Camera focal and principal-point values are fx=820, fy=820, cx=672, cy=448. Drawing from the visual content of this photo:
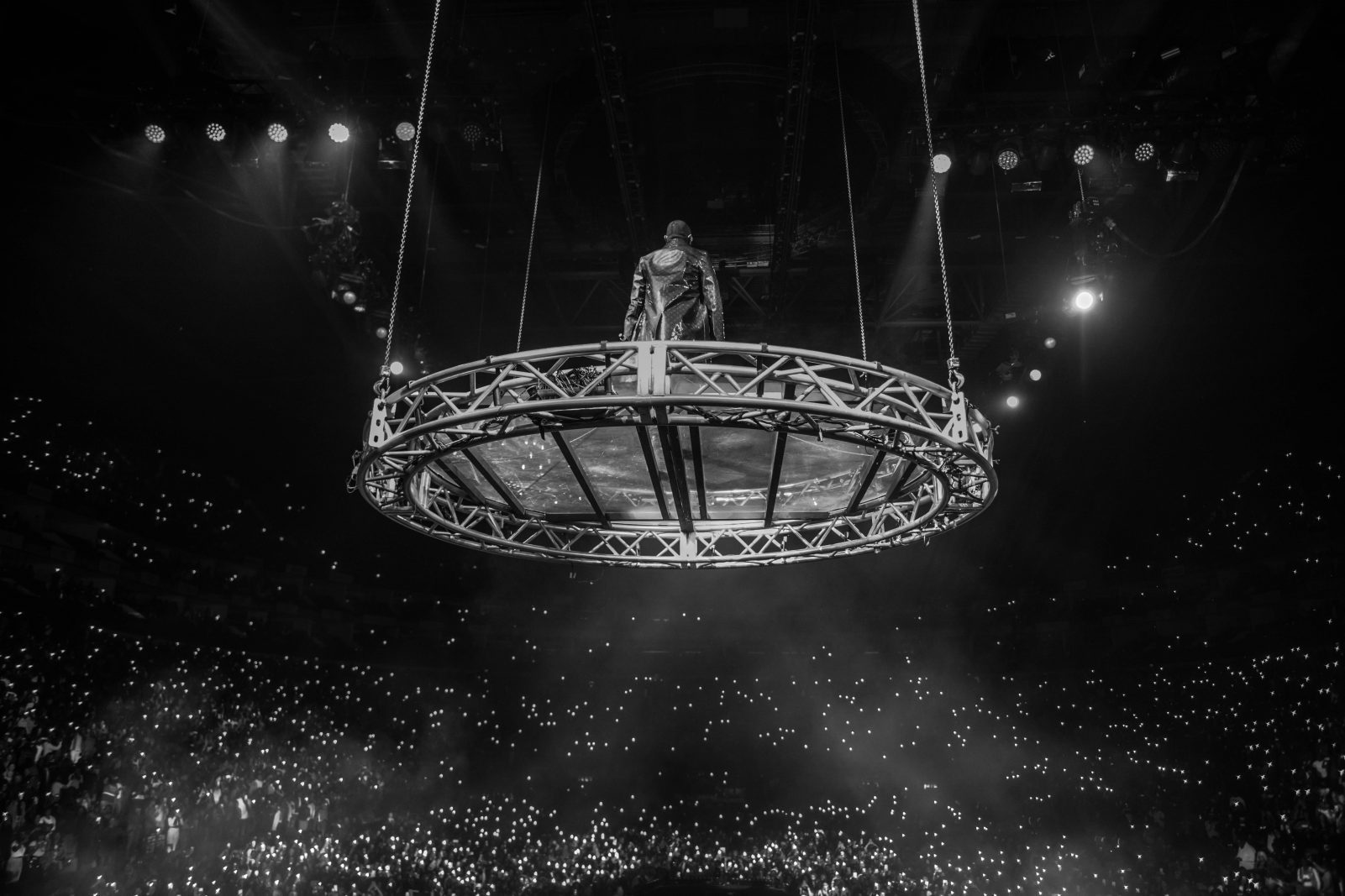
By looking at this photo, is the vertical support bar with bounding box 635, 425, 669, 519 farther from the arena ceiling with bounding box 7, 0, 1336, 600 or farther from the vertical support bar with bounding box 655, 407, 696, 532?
the arena ceiling with bounding box 7, 0, 1336, 600

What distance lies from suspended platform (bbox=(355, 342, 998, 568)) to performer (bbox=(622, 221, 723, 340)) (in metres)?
0.41

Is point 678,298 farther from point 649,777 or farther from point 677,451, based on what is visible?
point 649,777

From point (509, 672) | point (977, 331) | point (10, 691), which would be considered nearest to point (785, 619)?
point (509, 672)

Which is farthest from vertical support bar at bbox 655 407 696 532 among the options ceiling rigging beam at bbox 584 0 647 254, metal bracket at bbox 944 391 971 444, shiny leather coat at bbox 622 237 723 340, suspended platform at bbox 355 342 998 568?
ceiling rigging beam at bbox 584 0 647 254

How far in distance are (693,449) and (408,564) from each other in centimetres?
1817

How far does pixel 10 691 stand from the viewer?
12.2 meters

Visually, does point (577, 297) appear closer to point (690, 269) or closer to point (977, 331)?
point (977, 331)

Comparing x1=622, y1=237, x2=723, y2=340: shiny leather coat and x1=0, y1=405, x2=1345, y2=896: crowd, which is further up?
x1=622, y1=237, x2=723, y2=340: shiny leather coat

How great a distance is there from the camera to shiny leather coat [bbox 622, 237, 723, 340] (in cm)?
631

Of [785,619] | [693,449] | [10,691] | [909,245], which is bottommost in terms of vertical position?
[10,691]

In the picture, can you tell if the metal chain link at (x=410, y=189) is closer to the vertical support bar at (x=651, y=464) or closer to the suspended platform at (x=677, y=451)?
the suspended platform at (x=677, y=451)

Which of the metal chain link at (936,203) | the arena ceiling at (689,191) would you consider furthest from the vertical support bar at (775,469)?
the arena ceiling at (689,191)

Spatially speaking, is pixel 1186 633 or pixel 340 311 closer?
pixel 340 311

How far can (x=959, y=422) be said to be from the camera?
477cm
